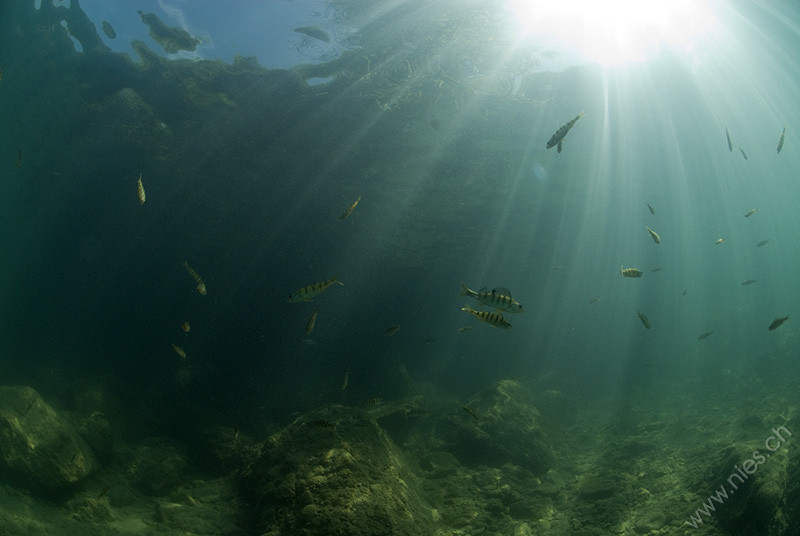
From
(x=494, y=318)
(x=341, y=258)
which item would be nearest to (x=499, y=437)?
(x=494, y=318)

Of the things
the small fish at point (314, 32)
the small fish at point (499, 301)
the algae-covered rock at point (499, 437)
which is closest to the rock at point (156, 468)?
the algae-covered rock at point (499, 437)

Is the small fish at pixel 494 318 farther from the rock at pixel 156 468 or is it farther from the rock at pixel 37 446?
the rock at pixel 37 446

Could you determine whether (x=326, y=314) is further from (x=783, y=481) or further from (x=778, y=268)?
(x=778, y=268)

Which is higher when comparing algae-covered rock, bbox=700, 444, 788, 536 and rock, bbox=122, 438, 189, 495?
algae-covered rock, bbox=700, 444, 788, 536

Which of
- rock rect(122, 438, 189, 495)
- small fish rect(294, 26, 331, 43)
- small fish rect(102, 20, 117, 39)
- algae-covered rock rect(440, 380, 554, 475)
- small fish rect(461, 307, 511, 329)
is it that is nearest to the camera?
small fish rect(461, 307, 511, 329)

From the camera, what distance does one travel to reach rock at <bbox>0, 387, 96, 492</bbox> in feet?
22.7

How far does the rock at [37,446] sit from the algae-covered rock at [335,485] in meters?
4.22

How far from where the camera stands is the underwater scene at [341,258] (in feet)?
23.2

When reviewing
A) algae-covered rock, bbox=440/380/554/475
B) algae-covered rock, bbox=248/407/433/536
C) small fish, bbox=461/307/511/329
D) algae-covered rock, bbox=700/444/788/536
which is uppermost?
small fish, bbox=461/307/511/329

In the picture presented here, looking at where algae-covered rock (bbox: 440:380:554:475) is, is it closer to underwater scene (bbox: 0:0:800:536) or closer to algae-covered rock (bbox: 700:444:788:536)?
underwater scene (bbox: 0:0:800:536)

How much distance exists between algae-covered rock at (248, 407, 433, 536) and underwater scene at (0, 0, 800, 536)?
50 millimetres

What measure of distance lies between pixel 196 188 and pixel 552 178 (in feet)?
67.8

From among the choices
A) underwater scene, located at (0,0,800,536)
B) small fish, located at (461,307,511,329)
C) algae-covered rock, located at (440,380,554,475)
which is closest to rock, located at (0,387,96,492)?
underwater scene, located at (0,0,800,536)

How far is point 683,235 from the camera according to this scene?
5084cm
